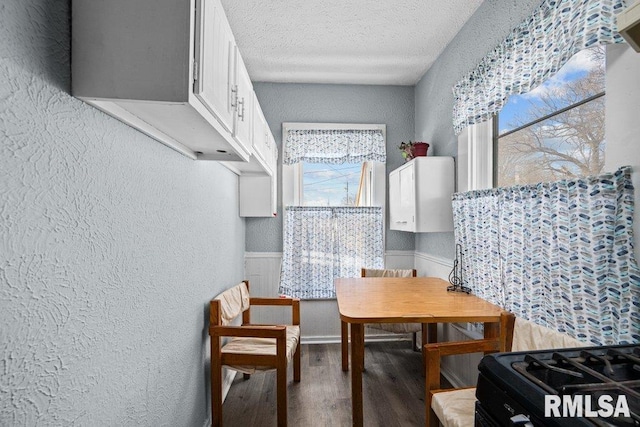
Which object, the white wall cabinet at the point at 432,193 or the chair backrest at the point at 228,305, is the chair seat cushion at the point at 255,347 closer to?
the chair backrest at the point at 228,305

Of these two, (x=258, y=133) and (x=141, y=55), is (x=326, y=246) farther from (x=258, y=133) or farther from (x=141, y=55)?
(x=141, y=55)

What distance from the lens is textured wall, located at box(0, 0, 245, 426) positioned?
718 mm

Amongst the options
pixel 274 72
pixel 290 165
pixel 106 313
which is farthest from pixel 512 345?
pixel 274 72

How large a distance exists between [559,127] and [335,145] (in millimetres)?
2156

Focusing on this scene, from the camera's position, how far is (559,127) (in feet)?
5.83

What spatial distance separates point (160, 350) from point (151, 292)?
29 cm

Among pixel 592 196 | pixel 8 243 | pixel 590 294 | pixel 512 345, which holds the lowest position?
pixel 512 345

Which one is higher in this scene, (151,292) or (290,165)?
(290,165)

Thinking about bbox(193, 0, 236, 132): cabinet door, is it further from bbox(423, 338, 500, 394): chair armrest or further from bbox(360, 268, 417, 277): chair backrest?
bbox(360, 268, 417, 277): chair backrest

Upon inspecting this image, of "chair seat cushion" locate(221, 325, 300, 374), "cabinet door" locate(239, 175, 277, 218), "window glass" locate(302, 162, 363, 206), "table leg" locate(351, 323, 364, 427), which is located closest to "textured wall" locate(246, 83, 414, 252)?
"window glass" locate(302, 162, 363, 206)

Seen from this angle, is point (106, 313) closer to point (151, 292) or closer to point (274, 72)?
point (151, 292)

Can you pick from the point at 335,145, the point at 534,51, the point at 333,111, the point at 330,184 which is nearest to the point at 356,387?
the point at 534,51

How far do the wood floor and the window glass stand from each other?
5.31 ft

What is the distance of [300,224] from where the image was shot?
358 centimetres
